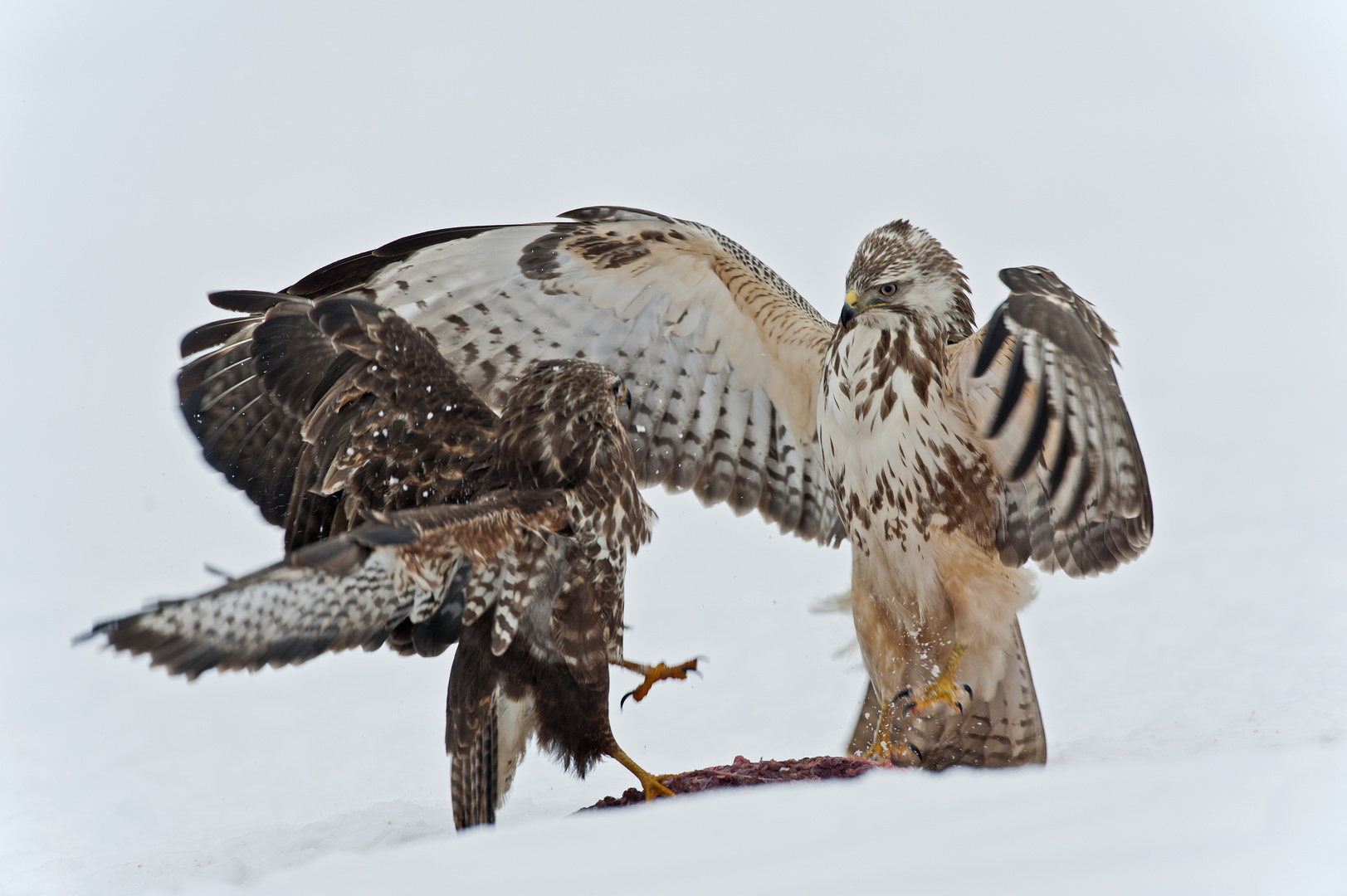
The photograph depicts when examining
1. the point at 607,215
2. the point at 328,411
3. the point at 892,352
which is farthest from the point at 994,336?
the point at 328,411

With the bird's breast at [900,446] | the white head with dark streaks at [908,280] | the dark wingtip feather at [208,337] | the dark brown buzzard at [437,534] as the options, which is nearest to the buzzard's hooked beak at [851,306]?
the white head with dark streaks at [908,280]

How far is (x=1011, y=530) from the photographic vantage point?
164 inches

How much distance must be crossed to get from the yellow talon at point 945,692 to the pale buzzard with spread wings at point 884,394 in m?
0.01

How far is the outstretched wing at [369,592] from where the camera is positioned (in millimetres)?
2496

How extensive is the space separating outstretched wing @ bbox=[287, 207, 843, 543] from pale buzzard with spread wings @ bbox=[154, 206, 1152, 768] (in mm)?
11

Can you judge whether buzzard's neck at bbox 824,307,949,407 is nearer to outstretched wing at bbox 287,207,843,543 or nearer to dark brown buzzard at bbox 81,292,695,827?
outstretched wing at bbox 287,207,843,543

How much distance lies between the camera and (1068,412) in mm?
3338

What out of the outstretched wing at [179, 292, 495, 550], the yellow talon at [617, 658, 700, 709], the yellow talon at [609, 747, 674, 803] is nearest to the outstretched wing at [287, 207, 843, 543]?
the outstretched wing at [179, 292, 495, 550]

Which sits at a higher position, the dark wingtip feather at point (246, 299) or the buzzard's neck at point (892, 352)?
the dark wingtip feather at point (246, 299)

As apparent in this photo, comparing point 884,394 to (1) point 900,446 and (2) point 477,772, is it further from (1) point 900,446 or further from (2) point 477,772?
(2) point 477,772

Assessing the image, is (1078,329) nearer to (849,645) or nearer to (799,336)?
(799,336)

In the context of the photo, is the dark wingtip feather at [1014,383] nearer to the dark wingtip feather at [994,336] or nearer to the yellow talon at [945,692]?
the dark wingtip feather at [994,336]

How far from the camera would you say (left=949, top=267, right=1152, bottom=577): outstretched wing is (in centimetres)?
329

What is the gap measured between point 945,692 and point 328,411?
8.47ft
